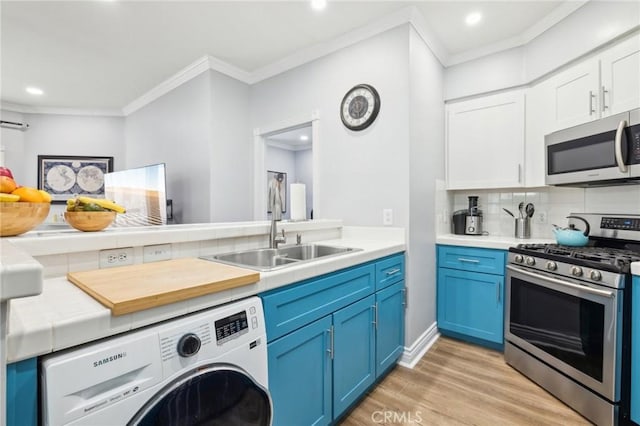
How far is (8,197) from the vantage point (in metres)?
1.07

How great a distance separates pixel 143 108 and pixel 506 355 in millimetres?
5135

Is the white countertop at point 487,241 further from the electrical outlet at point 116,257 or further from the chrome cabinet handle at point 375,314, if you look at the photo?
the electrical outlet at point 116,257

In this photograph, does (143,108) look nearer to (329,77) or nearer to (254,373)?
(329,77)

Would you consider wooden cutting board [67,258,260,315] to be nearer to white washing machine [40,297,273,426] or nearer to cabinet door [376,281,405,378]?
white washing machine [40,297,273,426]

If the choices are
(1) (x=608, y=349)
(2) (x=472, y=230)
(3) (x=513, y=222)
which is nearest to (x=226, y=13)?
(2) (x=472, y=230)

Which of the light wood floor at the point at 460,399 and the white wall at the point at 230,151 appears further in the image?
the white wall at the point at 230,151

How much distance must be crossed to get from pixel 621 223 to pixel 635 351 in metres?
0.95

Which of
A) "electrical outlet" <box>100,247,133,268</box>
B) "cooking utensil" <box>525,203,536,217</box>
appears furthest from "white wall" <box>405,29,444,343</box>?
"electrical outlet" <box>100,247,133,268</box>

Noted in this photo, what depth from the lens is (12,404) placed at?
2.03 ft

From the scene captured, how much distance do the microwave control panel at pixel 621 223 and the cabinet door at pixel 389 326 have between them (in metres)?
1.50

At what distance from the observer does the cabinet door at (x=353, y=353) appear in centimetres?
149

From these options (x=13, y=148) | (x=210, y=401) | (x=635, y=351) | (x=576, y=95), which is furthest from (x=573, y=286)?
(x=13, y=148)

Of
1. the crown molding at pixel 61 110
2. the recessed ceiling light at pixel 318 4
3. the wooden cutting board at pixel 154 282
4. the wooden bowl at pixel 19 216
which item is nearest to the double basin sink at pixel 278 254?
the wooden cutting board at pixel 154 282

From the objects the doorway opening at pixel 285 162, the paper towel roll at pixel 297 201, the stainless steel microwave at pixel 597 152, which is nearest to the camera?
the stainless steel microwave at pixel 597 152
